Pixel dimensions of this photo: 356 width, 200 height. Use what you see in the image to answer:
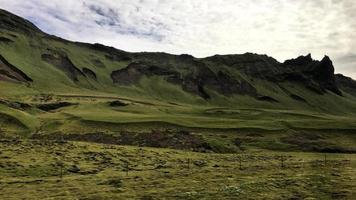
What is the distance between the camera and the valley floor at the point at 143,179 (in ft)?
A: 141

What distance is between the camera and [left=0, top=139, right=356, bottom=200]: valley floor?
43000 millimetres

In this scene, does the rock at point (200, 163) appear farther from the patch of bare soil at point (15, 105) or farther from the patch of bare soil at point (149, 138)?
the patch of bare soil at point (15, 105)

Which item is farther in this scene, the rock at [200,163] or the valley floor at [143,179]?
the rock at [200,163]

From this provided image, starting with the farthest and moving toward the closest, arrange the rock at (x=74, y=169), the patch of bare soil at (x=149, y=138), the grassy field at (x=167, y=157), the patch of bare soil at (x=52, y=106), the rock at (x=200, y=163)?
the patch of bare soil at (x=52, y=106) < the patch of bare soil at (x=149, y=138) < the rock at (x=200, y=163) < the rock at (x=74, y=169) < the grassy field at (x=167, y=157)

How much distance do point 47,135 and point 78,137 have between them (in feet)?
23.8

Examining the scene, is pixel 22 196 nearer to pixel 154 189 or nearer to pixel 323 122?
pixel 154 189

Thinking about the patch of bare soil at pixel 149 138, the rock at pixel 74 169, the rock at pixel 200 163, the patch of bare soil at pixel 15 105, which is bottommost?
the rock at pixel 74 169

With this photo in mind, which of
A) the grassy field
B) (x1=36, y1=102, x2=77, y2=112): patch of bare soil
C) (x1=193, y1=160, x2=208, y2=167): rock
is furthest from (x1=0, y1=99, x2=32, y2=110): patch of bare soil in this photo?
(x1=193, y1=160, x2=208, y2=167): rock

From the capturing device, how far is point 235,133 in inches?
4424

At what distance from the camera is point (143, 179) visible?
52469mm

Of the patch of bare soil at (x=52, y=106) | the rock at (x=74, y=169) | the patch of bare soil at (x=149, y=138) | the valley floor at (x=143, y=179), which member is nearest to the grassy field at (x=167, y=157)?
the rock at (x=74, y=169)

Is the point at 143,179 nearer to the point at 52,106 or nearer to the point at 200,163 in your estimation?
the point at 200,163

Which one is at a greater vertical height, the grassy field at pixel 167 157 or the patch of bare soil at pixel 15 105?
the patch of bare soil at pixel 15 105

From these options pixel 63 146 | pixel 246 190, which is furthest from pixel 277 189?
pixel 63 146
